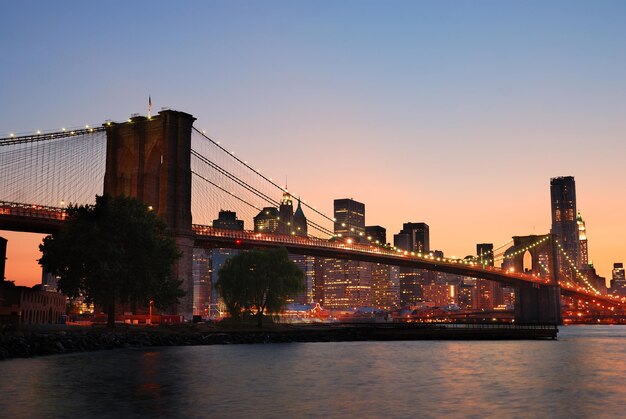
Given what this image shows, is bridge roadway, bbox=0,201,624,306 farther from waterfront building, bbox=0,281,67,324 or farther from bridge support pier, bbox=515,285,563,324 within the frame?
waterfront building, bbox=0,281,67,324

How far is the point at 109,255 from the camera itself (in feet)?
214

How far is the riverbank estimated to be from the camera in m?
53.4

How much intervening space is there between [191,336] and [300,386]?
35.4 metres

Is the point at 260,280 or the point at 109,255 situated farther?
the point at 260,280

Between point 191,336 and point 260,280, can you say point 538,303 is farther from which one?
point 191,336

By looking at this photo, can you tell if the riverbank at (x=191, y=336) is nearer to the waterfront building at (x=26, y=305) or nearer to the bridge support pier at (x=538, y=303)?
the waterfront building at (x=26, y=305)

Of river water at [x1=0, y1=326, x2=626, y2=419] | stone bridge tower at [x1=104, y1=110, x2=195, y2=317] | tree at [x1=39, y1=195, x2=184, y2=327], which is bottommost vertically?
river water at [x1=0, y1=326, x2=626, y2=419]

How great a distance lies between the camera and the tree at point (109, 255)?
65375mm

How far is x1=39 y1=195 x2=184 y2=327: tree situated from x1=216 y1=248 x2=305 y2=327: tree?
17.6 m

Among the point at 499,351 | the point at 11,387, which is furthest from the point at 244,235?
the point at 11,387

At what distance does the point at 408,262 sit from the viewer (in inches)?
5133

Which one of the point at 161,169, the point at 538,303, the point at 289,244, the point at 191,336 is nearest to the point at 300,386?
the point at 191,336

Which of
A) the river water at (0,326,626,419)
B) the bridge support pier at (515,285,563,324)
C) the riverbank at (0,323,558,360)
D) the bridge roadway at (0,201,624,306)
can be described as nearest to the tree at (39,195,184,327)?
the riverbank at (0,323,558,360)

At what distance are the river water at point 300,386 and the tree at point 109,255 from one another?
870cm
